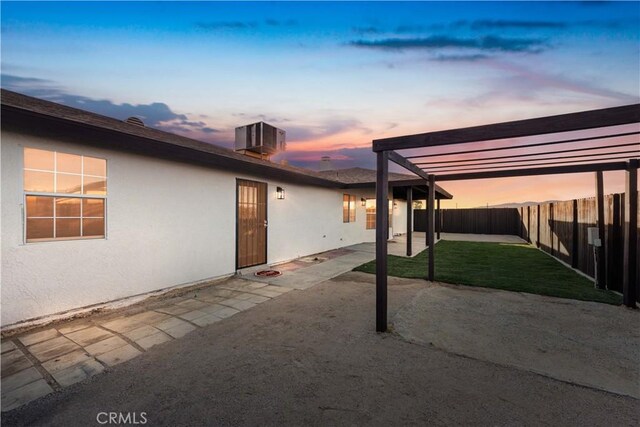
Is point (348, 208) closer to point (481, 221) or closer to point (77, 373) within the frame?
point (77, 373)

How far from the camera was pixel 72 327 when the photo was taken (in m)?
3.59

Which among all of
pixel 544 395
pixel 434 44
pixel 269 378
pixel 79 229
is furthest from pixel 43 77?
pixel 544 395

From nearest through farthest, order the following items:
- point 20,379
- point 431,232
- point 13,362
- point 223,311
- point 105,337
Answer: point 20,379 → point 13,362 → point 105,337 → point 223,311 → point 431,232

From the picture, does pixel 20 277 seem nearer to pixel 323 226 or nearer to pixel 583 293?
pixel 323 226

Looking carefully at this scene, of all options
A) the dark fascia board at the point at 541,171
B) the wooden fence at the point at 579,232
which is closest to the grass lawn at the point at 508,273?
the wooden fence at the point at 579,232

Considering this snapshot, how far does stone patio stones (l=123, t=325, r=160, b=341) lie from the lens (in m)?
3.31

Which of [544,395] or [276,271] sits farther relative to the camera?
[276,271]

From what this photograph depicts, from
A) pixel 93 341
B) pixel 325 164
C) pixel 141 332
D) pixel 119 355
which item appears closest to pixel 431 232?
pixel 141 332

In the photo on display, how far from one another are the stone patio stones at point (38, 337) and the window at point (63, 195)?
1225 mm

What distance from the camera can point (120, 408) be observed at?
2.06 metres

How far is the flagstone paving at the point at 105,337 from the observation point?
2.44 m

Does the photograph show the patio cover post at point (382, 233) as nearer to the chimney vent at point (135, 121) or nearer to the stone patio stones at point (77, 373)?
the stone patio stones at point (77, 373)

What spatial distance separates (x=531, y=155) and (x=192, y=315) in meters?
6.03

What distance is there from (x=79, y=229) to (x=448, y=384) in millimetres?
5245
